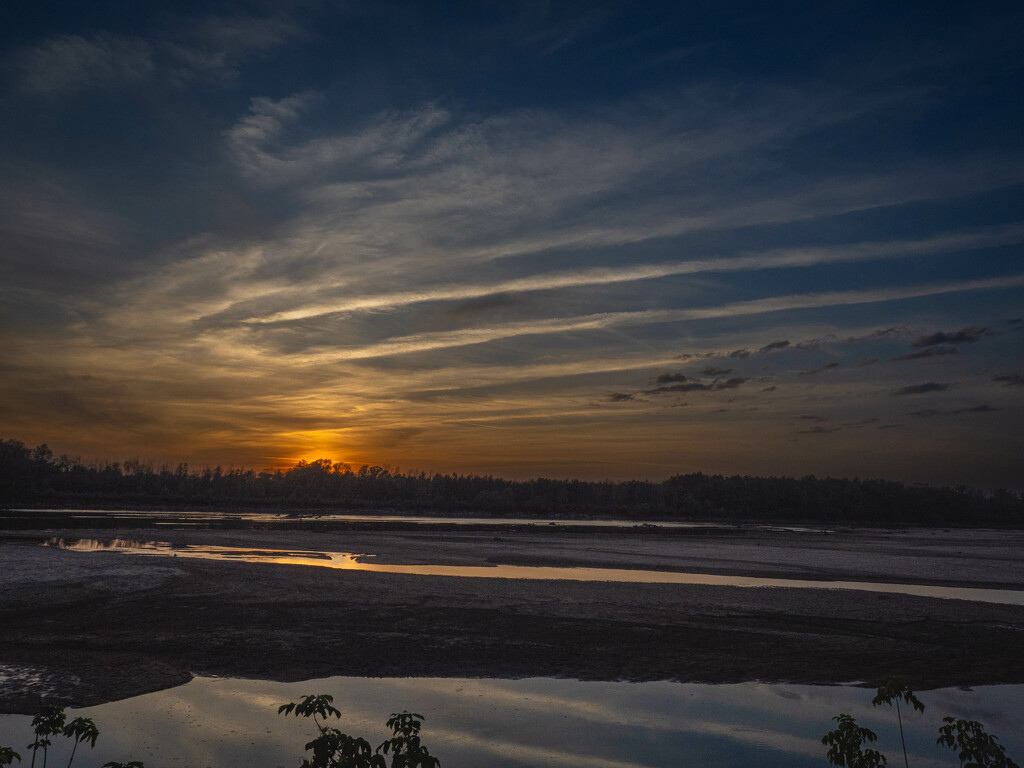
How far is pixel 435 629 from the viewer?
21.8m

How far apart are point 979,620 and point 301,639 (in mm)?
24122

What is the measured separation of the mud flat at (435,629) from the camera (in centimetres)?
1705

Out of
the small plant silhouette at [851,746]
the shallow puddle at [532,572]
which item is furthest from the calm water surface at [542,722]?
the shallow puddle at [532,572]

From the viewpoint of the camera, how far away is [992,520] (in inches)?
7795

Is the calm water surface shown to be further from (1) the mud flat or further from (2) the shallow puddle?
(2) the shallow puddle

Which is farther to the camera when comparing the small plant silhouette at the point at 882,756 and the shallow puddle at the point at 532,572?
the shallow puddle at the point at 532,572

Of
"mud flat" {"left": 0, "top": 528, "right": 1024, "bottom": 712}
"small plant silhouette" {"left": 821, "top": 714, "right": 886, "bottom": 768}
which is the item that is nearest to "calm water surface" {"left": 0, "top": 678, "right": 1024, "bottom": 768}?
"mud flat" {"left": 0, "top": 528, "right": 1024, "bottom": 712}

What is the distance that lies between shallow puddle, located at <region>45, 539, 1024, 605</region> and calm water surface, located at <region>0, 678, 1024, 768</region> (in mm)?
20193

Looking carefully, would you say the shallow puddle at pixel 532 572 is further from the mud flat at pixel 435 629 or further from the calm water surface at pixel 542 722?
the calm water surface at pixel 542 722

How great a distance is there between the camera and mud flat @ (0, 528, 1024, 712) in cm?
1705

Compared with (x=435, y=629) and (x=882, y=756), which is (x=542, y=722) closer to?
(x=882, y=756)

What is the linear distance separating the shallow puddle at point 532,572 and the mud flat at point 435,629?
2.91 metres

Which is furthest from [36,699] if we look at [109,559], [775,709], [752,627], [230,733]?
[109,559]

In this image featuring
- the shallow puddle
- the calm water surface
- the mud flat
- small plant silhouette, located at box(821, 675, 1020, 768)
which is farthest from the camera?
the shallow puddle
